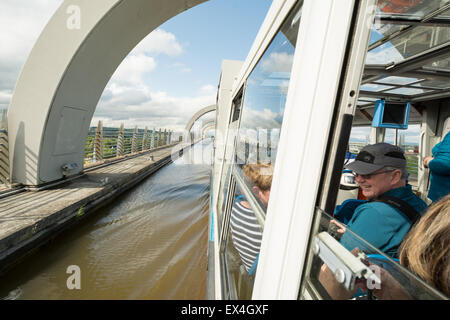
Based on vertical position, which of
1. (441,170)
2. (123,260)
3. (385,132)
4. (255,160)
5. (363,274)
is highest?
(385,132)

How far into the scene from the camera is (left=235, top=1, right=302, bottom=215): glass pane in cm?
116

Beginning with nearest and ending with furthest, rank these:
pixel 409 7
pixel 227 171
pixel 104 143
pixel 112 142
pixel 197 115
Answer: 1. pixel 409 7
2. pixel 227 171
3. pixel 104 143
4. pixel 112 142
5. pixel 197 115

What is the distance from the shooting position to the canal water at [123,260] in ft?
10.9

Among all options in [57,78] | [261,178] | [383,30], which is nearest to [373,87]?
[383,30]

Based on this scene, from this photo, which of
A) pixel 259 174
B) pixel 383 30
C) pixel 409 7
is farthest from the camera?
pixel 383 30

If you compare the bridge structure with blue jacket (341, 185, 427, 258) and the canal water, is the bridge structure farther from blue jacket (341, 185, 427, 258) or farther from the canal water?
blue jacket (341, 185, 427, 258)

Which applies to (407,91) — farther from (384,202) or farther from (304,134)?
(304,134)

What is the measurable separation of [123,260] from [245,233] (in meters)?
3.25

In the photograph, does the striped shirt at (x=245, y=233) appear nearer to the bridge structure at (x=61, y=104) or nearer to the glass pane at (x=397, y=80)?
the glass pane at (x=397, y=80)

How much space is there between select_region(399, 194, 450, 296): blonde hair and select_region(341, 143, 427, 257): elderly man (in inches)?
23.2

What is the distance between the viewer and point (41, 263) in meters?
3.84

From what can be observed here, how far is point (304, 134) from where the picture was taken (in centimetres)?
77

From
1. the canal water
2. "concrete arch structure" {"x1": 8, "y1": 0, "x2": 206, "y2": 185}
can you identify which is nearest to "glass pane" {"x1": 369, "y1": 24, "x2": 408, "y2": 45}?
the canal water
